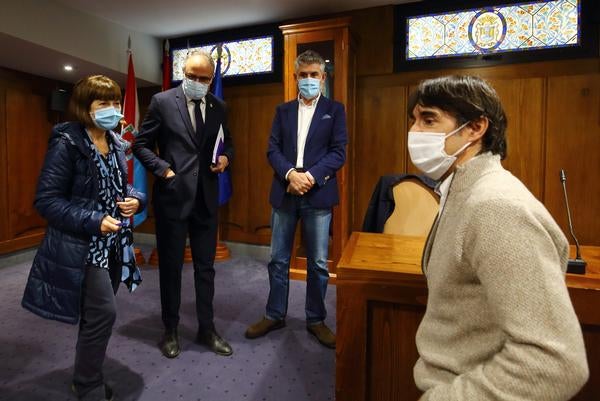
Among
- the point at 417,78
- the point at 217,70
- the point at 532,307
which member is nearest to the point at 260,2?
the point at 217,70

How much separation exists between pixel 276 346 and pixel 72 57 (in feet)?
9.74

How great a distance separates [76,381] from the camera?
1.60 metres

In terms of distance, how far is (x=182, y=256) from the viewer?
2.06 m

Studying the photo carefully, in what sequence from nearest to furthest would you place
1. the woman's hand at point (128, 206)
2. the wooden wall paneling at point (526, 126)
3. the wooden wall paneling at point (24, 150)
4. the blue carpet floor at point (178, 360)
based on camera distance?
the woman's hand at point (128, 206), the blue carpet floor at point (178, 360), the wooden wall paneling at point (526, 126), the wooden wall paneling at point (24, 150)

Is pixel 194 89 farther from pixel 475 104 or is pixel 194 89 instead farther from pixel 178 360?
pixel 475 104

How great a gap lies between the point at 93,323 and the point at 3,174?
3097mm

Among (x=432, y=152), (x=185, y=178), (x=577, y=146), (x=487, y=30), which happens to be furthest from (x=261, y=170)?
(x=432, y=152)

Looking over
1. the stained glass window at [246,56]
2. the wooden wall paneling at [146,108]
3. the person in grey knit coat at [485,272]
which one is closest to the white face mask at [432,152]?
the person in grey knit coat at [485,272]

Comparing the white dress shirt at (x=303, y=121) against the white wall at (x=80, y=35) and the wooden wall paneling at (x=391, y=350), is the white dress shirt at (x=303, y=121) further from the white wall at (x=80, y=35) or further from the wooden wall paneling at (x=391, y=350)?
the white wall at (x=80, y=35)

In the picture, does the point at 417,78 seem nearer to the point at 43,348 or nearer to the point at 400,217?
the point at 400,217

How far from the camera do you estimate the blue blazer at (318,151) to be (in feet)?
7.15

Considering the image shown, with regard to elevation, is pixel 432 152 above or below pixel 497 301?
above

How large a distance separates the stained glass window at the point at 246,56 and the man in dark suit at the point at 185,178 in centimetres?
210

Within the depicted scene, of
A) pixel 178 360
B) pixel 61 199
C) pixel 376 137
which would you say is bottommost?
pixel 178 360
